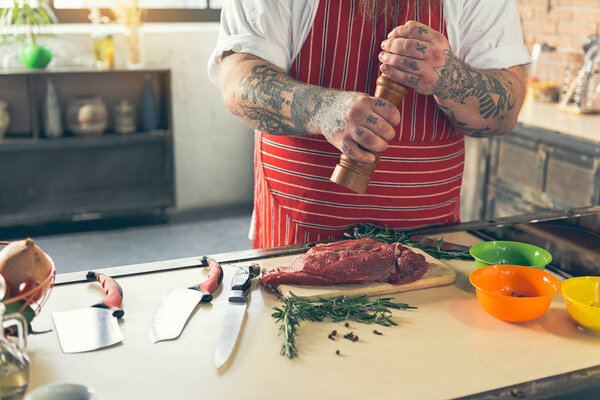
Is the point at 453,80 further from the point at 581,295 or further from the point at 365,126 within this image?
the point at 581,295

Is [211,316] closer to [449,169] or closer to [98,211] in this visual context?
→ [449,169]

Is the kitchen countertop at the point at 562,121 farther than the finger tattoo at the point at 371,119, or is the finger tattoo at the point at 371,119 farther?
the kitchen countertop at the point at 562,121

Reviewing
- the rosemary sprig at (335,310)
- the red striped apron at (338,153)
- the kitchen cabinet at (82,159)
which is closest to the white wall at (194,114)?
the kitchen cabinet at (82,159)

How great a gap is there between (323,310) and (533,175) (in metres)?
2.40

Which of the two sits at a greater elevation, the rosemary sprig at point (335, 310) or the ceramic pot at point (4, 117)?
the rosemary sprig at point (335, 310)

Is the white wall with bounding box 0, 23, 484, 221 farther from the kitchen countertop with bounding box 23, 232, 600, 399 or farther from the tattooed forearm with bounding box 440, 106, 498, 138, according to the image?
the kitchen countertop with bounding box 23, 232, 600, 399

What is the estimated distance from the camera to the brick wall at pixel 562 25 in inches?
145

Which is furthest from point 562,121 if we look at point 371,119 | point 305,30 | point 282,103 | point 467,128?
point 371,119

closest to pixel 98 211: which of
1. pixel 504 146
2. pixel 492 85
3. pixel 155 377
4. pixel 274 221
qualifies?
pixel 504 146

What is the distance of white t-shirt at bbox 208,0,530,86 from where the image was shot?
1.55 meters

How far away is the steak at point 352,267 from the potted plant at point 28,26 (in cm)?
328

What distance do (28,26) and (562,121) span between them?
3.09 meters

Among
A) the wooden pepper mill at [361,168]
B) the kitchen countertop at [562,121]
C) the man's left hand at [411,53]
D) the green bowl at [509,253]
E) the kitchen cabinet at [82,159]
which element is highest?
the man's left hand at [411,53]

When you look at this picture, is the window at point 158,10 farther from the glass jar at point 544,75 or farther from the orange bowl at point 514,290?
the orange bowl at point 514,290
